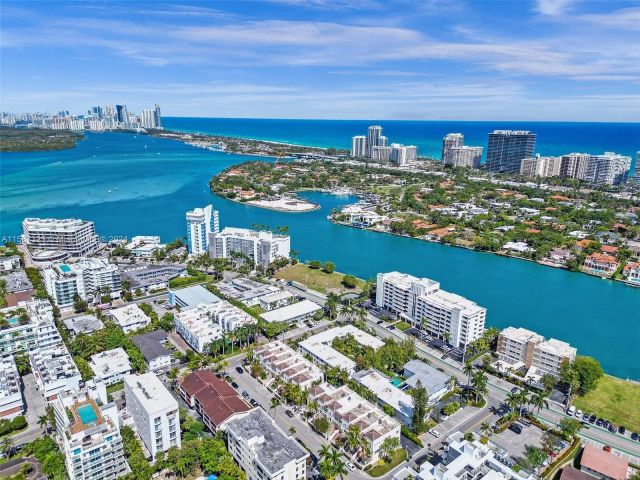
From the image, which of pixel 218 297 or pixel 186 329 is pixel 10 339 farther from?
pixel 218 297

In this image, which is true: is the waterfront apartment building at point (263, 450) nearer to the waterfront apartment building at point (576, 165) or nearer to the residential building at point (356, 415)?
the residential building at point (356, 415)

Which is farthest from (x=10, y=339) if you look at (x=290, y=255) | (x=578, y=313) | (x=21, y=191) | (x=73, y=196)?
(x=21, y=191)

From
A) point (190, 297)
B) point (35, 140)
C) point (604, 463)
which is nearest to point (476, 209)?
point (190, 297)

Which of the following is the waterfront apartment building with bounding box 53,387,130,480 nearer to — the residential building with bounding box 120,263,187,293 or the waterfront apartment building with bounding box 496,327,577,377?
the residential building with bounding box 120,263,187,293

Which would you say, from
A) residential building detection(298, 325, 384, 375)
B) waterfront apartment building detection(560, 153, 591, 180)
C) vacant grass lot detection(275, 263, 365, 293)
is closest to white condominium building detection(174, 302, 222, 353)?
residential building detection(298, 325, 384, 375)

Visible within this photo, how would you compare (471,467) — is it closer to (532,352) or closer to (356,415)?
(356,415)
